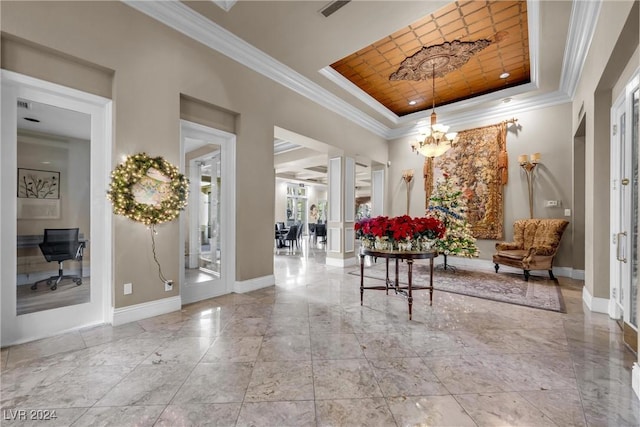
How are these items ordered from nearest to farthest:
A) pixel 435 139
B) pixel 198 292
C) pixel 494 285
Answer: pixel 198 292 < pixel 494 285 < pixel 435 139

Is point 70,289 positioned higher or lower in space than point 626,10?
lower

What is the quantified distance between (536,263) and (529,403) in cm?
425

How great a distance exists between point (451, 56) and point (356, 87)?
6.02 feet

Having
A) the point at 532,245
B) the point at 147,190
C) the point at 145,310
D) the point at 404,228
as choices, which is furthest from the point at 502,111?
the point at 145,310

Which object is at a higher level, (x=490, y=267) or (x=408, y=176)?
(x=408, y=176)

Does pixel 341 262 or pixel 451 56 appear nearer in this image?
pixel 451 56

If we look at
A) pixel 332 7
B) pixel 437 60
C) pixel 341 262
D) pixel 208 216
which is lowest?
pixel 341 262

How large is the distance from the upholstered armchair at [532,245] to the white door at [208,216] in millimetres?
5289

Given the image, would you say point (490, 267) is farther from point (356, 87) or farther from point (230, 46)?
point (230, 46)

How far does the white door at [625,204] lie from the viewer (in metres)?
2.61

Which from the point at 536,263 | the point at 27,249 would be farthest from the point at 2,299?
the point at 536,263

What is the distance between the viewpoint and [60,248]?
2.83 meters

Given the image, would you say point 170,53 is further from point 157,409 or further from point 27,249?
point 157,409

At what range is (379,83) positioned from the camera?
555 cm
